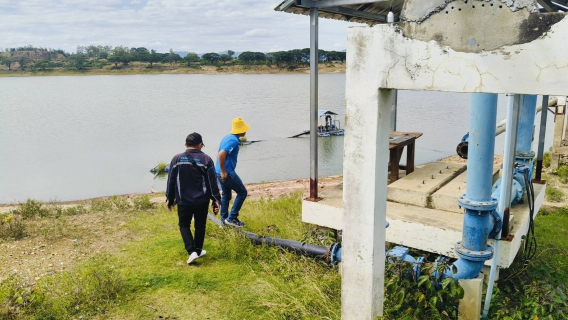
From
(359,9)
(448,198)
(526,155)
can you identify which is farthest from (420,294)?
(359,9)

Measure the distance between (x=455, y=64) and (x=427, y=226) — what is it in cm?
213

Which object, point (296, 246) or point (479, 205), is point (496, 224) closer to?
point (479, 205)

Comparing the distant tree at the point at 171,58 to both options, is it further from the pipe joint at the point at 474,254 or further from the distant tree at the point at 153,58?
the pipe joint at the point at 474,254

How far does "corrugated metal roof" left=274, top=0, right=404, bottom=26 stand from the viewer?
4887 millimetres

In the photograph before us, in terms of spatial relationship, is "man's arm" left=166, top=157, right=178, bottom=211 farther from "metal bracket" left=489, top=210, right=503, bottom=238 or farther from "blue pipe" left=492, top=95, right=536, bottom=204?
"blue pipe" left=492, top=95, right=536, bottom=204

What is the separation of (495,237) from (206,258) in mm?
2936

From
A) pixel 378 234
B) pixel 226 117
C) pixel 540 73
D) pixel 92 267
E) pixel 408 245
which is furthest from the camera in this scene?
pixel 226 117

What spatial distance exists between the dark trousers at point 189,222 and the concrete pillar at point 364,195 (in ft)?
7.31

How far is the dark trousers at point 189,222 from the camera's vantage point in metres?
4.88

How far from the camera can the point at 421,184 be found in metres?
5.17

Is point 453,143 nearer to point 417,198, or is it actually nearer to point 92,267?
point 417,198

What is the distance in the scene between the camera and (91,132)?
27172 millimetres

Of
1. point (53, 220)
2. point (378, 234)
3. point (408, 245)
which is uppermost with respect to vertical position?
point (378, 234)

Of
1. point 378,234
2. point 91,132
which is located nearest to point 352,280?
point 378,234
